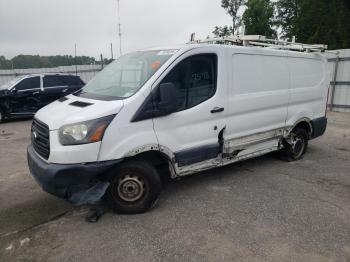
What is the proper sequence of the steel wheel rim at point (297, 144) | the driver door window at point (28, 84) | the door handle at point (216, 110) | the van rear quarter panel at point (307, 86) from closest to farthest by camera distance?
the door handle at point (216, 110)
the van rear quarter panel at point (307, 86)
the steel wheel rim at point (297, 144)
the driver door window at point (28, 84)

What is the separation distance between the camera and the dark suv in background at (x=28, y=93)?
1117 centimetres

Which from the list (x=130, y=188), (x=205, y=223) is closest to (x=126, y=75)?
(x=130, y=188)

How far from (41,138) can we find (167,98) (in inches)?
61.3

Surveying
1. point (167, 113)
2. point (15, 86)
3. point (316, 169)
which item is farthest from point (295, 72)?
point (15, 86)

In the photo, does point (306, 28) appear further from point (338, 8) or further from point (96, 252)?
point (96, 252)

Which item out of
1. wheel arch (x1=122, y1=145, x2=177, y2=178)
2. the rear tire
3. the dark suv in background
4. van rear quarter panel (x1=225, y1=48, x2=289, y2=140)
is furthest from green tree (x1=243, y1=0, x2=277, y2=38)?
wheel arch (x1=122, y1=145, x2=177, y2=178)

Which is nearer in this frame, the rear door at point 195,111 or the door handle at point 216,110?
the rear door at point 195,111

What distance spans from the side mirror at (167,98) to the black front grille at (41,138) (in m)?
1.33

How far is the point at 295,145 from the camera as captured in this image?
604 centimetres

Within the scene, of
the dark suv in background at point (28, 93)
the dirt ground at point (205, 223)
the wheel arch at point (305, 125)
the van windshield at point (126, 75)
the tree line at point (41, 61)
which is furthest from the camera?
the tree line at point (41, 61)

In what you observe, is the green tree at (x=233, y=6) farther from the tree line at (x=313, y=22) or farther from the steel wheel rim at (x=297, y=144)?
the steel wheel rim at (x=297, y=144)

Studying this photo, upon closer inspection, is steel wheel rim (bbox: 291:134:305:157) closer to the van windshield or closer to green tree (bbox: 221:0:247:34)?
the van windshield

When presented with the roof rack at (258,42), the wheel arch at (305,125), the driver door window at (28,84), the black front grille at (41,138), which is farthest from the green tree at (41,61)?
the black front grille at (41,138)

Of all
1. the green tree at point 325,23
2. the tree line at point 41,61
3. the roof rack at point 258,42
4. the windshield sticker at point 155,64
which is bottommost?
the tree line at point 41,61
